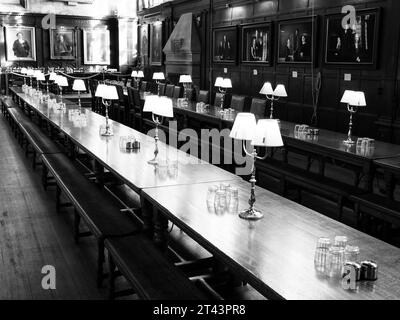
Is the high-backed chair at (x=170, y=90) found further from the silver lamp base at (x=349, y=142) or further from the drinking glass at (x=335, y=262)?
the drinking glass at (x=335, y=262)

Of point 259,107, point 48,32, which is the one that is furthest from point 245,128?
point 48,32

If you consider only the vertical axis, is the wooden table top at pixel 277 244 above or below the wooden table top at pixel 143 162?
below

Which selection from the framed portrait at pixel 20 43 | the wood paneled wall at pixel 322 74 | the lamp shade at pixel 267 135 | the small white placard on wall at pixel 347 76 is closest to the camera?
the lamp shade at pixel 267 135

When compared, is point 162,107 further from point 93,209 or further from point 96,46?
point 96,46

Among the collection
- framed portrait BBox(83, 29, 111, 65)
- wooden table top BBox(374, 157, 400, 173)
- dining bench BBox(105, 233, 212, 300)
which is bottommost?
dining bench BBox(105, 233, 212, 300)

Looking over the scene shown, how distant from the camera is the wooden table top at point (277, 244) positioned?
7.55 ft

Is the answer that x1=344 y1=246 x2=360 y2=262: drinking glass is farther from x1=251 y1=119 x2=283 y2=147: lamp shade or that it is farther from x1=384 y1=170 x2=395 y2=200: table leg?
x1=384 y1=170 x2=395 y2=200: table leg

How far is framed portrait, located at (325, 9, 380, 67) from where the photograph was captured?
8273 millimetres

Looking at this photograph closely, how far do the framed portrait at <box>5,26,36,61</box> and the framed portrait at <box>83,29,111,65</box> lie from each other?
237 cm

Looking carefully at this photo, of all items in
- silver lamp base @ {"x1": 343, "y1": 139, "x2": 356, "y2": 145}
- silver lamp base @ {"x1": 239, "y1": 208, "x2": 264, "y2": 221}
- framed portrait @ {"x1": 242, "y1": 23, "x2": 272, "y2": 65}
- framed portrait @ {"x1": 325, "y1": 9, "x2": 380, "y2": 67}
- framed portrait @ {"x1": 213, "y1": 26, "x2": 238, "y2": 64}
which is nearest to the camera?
silver lamp base @ {"x1": 239, "y1": 208, "x2": 264, "y2": 221}

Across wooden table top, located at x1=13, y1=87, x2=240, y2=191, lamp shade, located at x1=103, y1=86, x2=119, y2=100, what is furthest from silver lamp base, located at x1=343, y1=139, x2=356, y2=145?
lamp shade, located at x1=103, y1=86, x2=119, y2=100

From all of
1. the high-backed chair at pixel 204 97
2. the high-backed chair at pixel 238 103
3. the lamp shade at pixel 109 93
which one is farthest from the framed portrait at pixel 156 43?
the lamp shade at pixel 109 93

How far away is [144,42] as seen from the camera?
826 inches

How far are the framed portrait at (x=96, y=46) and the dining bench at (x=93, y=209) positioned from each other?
17203 mm
